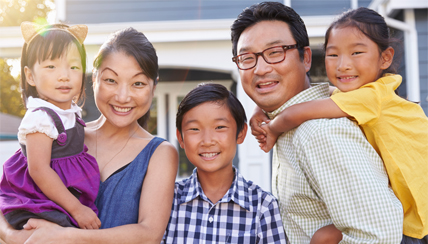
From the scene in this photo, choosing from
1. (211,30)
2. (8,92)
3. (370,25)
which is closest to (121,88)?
(370,25)

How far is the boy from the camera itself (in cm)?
179

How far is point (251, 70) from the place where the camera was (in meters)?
1.81

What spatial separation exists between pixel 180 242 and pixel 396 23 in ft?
17.6

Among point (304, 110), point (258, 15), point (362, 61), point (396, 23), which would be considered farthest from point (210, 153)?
point (396, 23)

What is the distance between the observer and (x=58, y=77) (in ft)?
5.68

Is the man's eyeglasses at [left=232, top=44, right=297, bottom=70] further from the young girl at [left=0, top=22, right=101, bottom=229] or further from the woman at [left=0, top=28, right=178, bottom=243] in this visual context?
the young girl at [left=0, top=22, right=101, bottom=229]

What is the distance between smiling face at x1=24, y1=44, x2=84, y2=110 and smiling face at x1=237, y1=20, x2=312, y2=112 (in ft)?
2.73

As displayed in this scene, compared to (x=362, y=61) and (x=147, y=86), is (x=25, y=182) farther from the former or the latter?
(x=362, y=61)

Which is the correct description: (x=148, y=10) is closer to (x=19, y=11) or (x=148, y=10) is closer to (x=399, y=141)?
(x=399, y=141)

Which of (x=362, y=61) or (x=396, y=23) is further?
(x=396, y=23)

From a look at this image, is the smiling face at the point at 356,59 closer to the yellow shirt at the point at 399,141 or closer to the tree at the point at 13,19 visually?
the yellow shirt at the point at 399,141

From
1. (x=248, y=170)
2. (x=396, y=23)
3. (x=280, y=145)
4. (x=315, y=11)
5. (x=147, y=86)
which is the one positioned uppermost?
(x=315, y=11)

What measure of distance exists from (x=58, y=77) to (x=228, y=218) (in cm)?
108

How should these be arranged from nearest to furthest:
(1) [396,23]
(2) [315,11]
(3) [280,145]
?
(3) [280,145]
(1) [396,23]
(2) [315,11]
